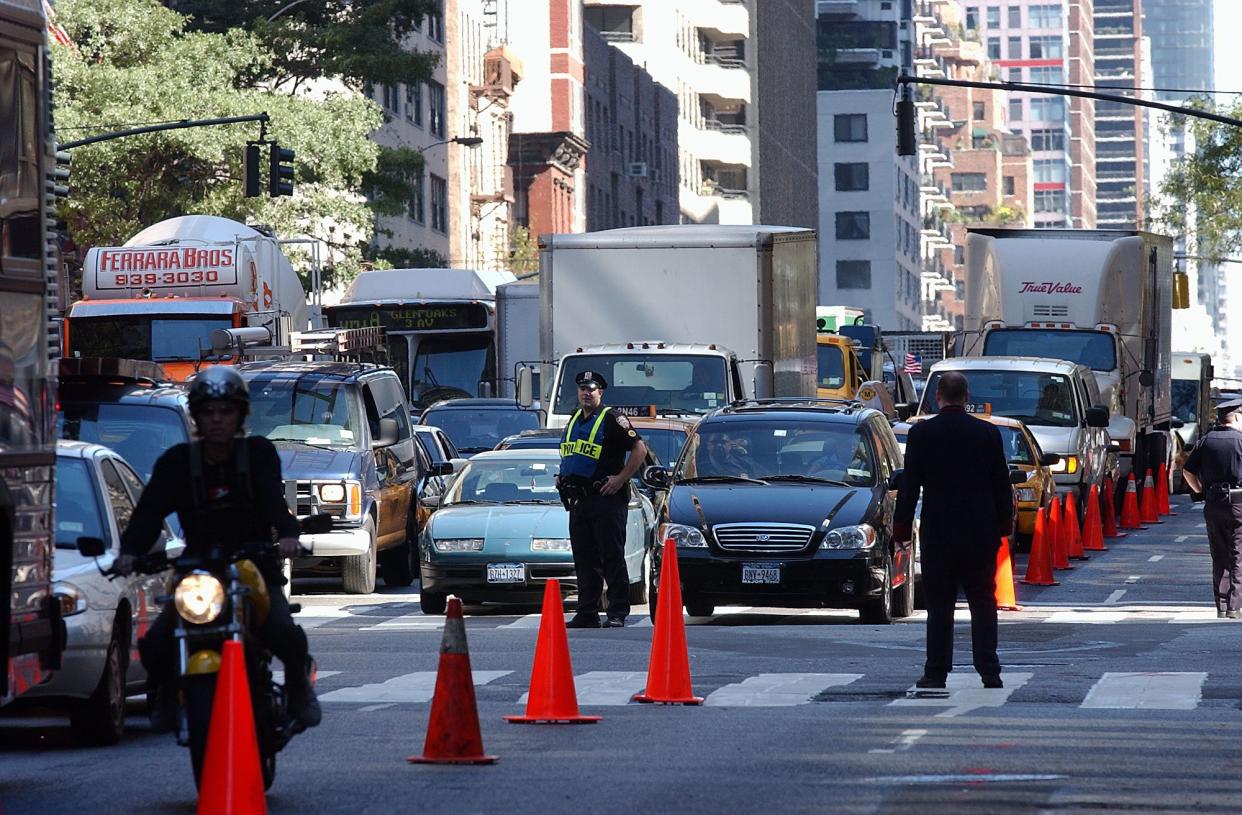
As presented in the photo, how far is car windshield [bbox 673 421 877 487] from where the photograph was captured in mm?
20734

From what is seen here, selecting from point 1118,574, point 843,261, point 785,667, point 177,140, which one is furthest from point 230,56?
point 843,261

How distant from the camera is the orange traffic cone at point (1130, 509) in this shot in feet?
120

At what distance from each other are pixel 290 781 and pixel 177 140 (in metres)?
34.6

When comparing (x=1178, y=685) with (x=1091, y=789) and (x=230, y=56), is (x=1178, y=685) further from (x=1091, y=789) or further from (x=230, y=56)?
(x=230, y=56)

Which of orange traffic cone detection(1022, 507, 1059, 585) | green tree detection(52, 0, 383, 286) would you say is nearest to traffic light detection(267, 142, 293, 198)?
green tree detection(52, 0, 383, 286)

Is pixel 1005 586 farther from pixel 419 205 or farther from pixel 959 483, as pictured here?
pixel 419 205

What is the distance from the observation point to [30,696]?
448 inches

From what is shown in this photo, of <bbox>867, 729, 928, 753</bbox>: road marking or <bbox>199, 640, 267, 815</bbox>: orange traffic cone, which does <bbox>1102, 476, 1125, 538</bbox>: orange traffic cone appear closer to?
<bbox>867, 729, 928, 753</bbox>: road marking

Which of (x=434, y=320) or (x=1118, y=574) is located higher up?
(x=434, y=320)

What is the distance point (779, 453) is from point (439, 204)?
56.5 metres

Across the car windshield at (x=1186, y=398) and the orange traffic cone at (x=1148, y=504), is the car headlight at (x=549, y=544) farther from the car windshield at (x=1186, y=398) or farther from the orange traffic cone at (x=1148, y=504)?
the car windshield at (x=1186, y=398)

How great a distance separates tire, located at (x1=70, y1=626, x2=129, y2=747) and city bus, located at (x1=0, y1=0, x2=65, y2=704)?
1.62 m

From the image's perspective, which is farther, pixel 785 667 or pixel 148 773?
pixel 785 667

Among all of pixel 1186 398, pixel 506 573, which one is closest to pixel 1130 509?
pixel 506 573
